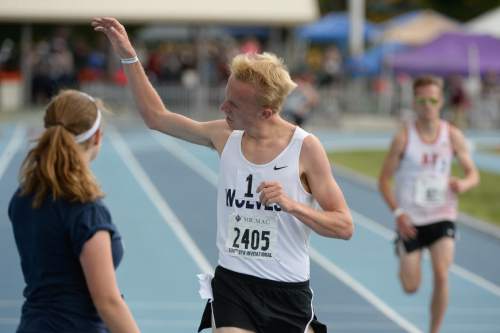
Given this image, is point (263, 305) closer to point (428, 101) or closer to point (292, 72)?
point (428, 101)

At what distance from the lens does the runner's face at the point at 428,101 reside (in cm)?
909

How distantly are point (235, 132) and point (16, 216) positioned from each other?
1.37 m

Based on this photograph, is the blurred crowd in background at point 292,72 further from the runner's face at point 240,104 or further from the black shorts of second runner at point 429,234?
the runner's face at point 240,104

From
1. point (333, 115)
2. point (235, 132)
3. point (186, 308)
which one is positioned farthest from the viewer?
point (333, 115)

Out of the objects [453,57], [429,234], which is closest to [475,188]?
[429,234]

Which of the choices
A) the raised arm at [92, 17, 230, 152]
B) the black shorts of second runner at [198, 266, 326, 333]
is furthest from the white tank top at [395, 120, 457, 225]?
the black shorts of second runner at [198, 266, 326, 333]

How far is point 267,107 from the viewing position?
537cm

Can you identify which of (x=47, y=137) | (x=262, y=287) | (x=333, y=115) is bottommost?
(x=333, y=115)

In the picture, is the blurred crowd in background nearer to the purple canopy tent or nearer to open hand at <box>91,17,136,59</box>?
the purple canopy tent

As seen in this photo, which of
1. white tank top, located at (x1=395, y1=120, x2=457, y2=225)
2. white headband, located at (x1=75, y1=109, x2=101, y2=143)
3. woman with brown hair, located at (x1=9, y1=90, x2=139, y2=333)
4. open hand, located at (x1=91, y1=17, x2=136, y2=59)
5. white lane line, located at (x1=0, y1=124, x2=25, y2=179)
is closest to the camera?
woman with brown hair, located at (x1=9, y1=90, x2=139, y2=333)

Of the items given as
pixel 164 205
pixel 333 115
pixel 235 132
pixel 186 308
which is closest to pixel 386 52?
pixel 333 115

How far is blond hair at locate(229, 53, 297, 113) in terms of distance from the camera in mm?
5281

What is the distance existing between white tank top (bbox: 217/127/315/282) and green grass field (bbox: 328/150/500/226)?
1176 cm

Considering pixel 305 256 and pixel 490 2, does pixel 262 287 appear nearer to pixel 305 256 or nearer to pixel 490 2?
pixel 305 256
